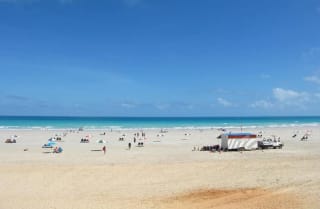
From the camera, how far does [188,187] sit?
18.7 m

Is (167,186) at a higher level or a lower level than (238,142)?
lower

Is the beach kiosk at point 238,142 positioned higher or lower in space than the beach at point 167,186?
higher

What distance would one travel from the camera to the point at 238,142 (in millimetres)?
37375

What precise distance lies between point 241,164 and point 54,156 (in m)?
16.2

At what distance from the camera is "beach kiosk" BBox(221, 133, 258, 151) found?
37.0 m

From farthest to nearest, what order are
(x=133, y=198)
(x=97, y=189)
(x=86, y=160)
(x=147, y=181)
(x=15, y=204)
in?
(x=86, y=160) → (x=147, y=181) → (x=97, y=189) → (x=133, y=198) → (x=15, y=204)

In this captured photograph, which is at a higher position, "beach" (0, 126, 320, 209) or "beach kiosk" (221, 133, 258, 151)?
"beach kiosk" (221, 133, 258, 151)

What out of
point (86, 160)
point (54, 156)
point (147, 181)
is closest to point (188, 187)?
point (147, 181)

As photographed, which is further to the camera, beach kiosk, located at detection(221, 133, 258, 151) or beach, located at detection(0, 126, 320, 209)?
beach kiosk, located at detection(221, 133, 258, 151)

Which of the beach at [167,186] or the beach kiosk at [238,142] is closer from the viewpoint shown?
the beach at [167,186]

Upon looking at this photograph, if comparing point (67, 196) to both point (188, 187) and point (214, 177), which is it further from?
point (214, 177)

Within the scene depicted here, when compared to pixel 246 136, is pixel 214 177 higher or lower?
lower

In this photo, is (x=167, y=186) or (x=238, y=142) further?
(x=238, y=142)

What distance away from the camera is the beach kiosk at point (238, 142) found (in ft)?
121
